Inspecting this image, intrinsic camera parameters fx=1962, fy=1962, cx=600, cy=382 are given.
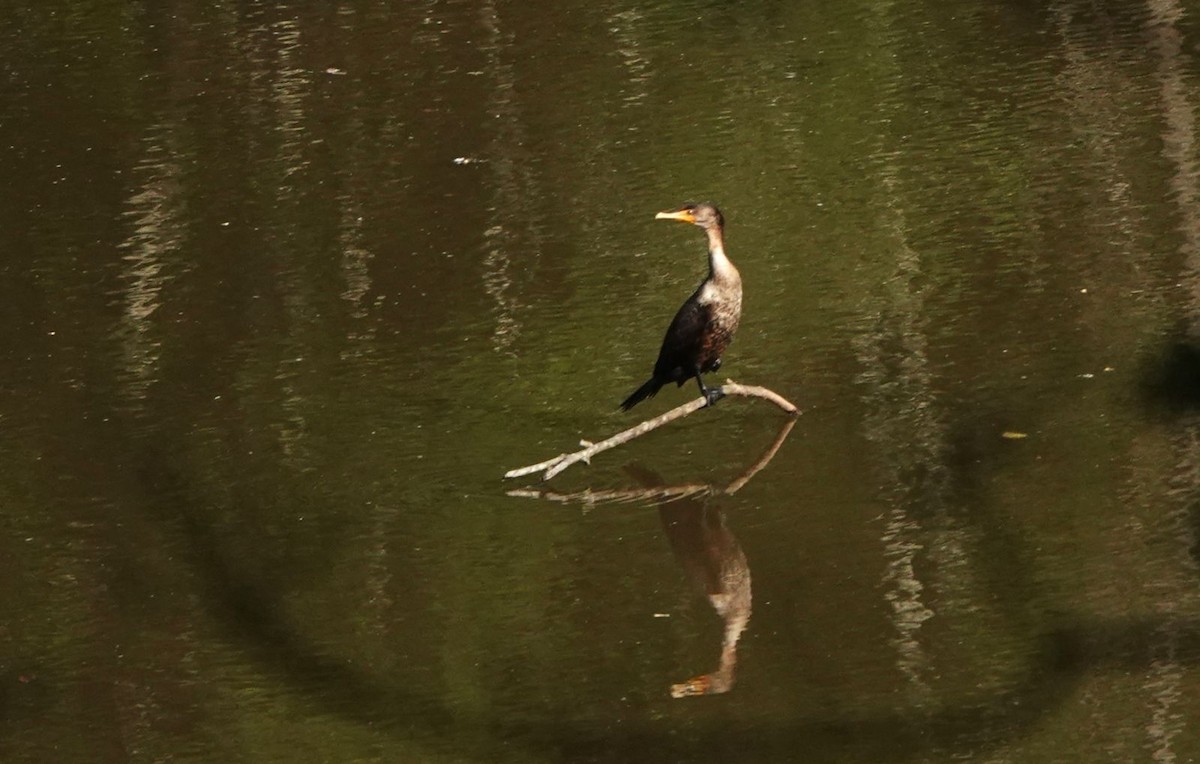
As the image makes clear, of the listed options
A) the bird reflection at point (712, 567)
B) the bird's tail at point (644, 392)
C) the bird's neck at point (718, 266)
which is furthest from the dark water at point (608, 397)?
the bird's neck at point (718, 266)

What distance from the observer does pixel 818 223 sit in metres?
11.1

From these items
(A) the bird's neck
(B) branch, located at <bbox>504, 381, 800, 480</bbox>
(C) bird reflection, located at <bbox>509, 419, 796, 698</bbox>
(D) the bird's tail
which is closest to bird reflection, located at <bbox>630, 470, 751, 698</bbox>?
(C) bird reflection, located at <bbox>509, 419, 796, 698</bbox>

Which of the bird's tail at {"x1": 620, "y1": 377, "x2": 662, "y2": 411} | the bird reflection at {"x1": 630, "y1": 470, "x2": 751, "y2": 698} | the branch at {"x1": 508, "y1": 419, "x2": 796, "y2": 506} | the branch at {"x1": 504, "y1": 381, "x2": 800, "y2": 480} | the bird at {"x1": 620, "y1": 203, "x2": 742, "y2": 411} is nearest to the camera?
the bird reflection at {"x1": 630, "y1": 470, "x2": 751, "y2": 698}

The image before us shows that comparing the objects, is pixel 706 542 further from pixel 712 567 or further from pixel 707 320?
pixel 707 320

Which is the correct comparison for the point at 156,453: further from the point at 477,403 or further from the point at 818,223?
the point at 818,223

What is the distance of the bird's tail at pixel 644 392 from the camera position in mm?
8586

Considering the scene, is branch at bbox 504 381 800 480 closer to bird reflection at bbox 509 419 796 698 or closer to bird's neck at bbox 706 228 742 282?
bird reflection at bbox 509 419 796 698

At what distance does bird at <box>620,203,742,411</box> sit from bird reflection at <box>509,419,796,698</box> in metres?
0.43

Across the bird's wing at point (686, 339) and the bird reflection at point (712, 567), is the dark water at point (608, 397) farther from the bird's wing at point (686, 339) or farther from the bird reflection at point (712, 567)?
the bird's wing at point (686, 339)

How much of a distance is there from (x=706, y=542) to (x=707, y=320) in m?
1.10

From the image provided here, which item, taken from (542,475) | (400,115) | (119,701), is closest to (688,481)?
(542,475)

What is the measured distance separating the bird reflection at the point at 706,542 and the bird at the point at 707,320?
434 millimetres

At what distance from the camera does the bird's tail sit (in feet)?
28.2

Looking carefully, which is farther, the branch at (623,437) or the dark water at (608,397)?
the branch at (623,437)
